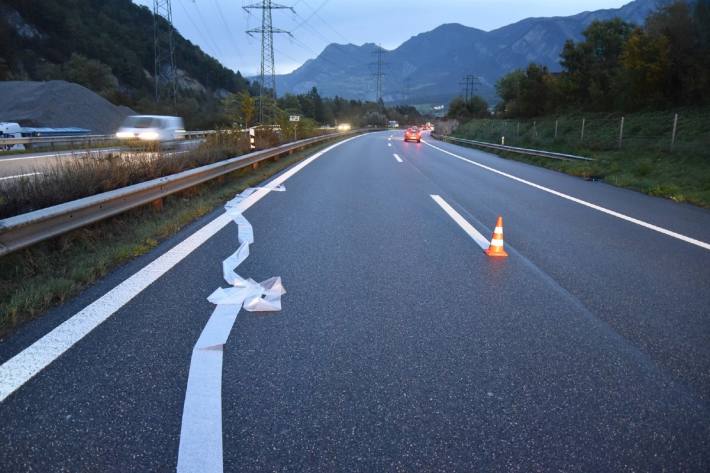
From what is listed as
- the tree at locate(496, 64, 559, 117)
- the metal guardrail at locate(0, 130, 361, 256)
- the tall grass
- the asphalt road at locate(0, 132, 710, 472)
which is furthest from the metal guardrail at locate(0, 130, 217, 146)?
the tree at locate(496, 64, 559, 117)

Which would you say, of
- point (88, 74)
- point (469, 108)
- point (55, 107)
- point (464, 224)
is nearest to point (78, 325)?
point (464, 224)

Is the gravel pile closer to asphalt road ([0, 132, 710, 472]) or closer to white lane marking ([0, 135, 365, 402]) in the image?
white lane marking ([0, 135, 365, 402])

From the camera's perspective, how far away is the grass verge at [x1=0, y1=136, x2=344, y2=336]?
13.1 feet

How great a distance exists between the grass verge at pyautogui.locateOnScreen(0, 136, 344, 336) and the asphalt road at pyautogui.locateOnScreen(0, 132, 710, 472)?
0.18 meters

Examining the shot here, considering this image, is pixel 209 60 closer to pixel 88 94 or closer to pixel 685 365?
pixel 88 94

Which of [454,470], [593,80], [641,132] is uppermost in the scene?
[593,80]

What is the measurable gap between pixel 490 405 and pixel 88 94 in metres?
56.1

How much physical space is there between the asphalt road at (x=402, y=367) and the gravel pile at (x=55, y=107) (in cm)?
4757

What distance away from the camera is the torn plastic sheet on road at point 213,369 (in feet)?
7.53

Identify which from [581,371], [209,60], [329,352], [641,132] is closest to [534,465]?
[581,371]

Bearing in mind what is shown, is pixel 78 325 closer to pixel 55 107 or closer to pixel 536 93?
pixel 55 107

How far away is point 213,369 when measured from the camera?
305 cm

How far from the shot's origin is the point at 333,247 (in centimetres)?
620

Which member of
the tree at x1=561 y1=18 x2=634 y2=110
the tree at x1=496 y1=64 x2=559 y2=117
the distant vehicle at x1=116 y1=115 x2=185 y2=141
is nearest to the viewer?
the distant vehicle at x1=116 y1=115 x2=185 y2=141
